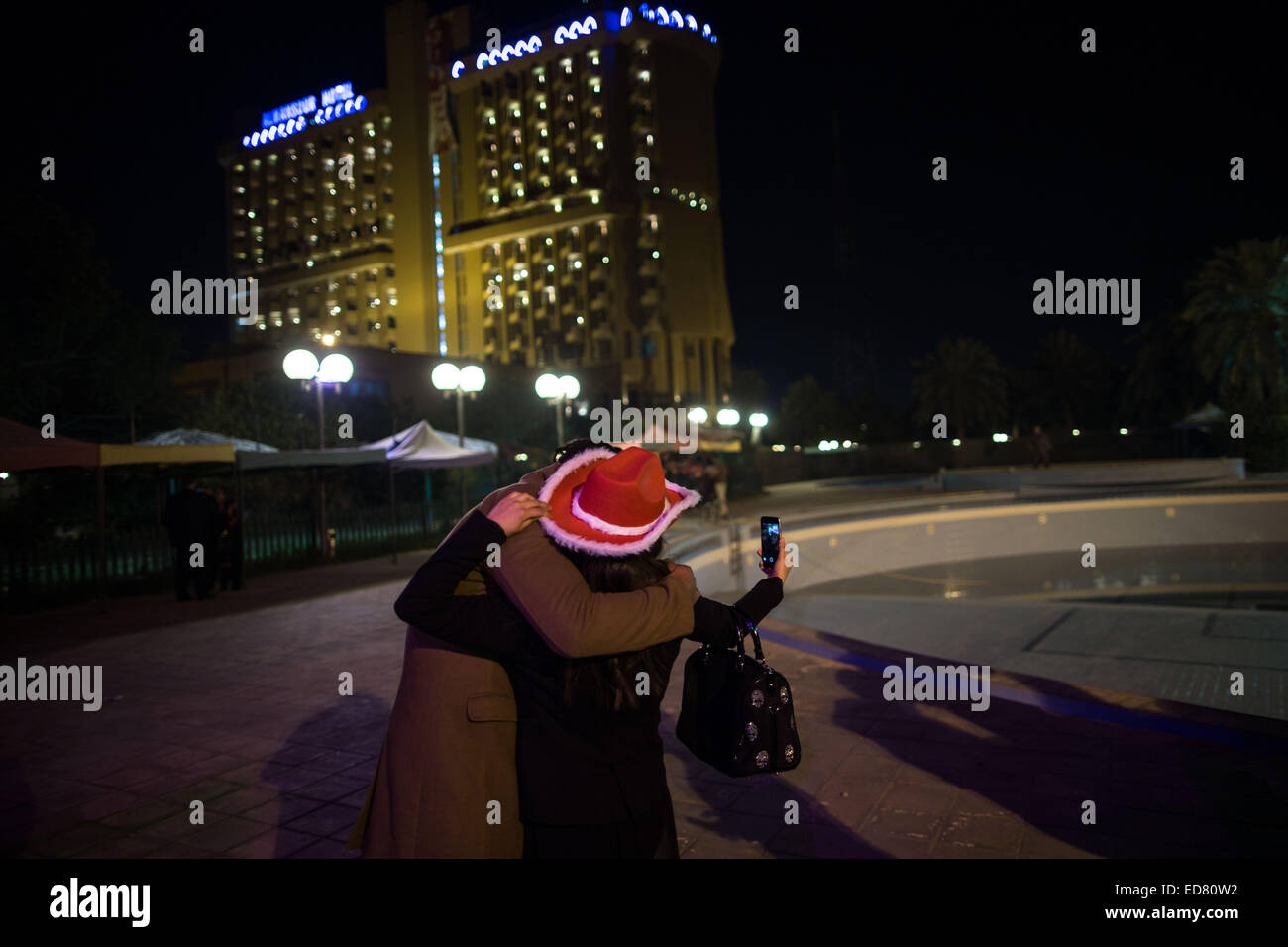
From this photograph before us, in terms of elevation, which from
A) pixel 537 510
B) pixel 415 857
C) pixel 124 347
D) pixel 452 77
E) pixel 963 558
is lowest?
pixel 963 558

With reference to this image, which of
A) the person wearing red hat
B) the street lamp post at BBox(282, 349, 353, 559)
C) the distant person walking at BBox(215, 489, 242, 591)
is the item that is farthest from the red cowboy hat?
the street lamp post at BBox(282, 349, 353, 559)

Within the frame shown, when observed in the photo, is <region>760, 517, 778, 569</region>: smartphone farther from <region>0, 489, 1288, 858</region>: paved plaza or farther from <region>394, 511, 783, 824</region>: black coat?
<region>0, 489, 1288, 858</region>: paved plaza

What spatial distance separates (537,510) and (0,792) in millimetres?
4494

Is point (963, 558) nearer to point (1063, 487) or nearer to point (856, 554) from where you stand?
point (856, 554)

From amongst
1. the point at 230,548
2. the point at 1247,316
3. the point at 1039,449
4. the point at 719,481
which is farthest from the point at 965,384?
the point at 230,548

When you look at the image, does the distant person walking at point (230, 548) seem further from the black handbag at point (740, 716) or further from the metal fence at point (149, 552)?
the black handbag at point (740, 716)

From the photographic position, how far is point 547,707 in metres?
1.98

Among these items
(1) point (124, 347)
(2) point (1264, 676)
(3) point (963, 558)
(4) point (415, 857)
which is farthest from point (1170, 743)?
(1) point (124, 347)

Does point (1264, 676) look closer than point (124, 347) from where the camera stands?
Yes

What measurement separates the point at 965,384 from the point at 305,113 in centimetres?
8093

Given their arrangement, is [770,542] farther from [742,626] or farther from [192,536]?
[192,536]
